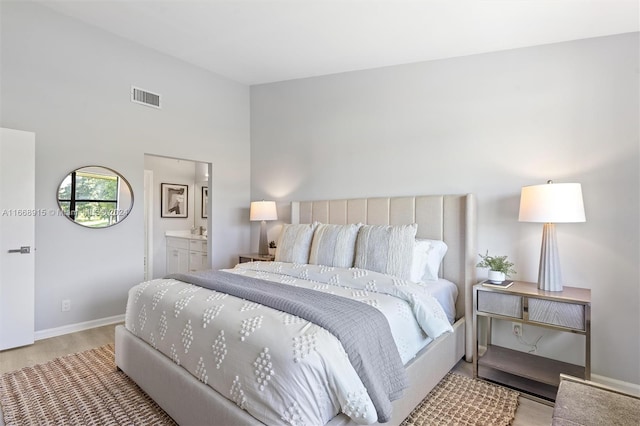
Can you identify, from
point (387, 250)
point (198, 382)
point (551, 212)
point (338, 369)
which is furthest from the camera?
point (387, 250)

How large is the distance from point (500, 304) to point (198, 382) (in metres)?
2.07

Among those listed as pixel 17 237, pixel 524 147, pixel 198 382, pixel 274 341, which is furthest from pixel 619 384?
pixel 17 237

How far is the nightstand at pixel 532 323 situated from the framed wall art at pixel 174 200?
4.95 meters

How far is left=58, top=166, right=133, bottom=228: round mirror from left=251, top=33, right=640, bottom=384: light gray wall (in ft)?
7.66

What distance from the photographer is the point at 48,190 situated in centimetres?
312

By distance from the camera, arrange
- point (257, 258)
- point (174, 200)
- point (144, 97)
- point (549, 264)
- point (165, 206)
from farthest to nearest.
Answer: point (174, 200) → point (165, 206) → point (257, 258) → point (144, 97) → point (549, 264)

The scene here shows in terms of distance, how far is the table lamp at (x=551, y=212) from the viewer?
2.20 m

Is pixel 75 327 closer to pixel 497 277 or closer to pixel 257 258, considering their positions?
pixel 257 258

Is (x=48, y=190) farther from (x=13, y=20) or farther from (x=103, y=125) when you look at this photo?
(x=13, y=20)

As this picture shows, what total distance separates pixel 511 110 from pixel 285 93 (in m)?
2.70

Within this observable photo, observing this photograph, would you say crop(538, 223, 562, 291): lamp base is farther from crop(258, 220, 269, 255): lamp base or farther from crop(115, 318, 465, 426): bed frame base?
crop(258, 220, 269, 255): lamp base

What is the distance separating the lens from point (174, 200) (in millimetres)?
5648

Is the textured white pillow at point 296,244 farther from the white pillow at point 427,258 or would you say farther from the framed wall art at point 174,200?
the framed wall art at point 174,200

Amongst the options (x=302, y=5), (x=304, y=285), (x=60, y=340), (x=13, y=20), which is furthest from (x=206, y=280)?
(x=13, y=20)
